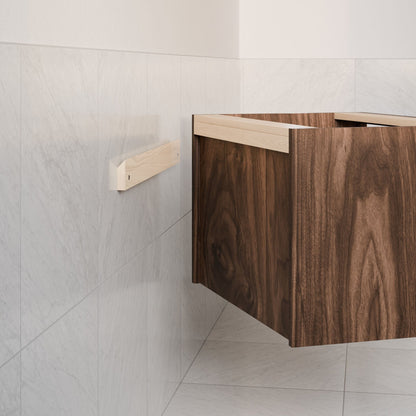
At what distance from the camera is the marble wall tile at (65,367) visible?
1.21 m

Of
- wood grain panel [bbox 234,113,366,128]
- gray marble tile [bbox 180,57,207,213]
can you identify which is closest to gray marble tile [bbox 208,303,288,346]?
gray marble tile [bbox 180,57,207,213]

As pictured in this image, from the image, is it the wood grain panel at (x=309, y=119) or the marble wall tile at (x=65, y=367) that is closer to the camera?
the marble wall tile at (x=65, y=367)

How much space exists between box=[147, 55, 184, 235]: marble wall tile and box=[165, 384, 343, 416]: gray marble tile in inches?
20.2

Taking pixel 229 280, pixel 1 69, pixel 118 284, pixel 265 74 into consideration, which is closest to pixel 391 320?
pixel 229 280

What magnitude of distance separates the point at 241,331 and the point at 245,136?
118 centimetres

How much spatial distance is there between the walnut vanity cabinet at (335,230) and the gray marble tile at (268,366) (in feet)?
2.06

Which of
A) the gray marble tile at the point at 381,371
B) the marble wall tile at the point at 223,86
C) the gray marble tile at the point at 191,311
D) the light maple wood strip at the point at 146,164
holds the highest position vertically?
the marble wall tile at the point at 223,86

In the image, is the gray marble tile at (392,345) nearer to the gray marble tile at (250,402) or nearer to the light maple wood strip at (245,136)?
the gray marble tile at (250,402)

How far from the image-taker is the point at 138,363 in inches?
71.6

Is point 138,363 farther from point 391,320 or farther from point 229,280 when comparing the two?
point 391,320

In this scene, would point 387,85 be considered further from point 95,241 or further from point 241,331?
point 95,241

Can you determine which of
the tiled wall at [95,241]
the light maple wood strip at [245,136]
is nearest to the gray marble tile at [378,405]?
the tiled wall at [95,241]

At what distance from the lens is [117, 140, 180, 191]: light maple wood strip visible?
163cm

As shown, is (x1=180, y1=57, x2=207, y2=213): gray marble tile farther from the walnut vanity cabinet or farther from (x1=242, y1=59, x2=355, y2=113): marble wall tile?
(x1=242, y1=59, x2=355, y2=113): marble wall tile
